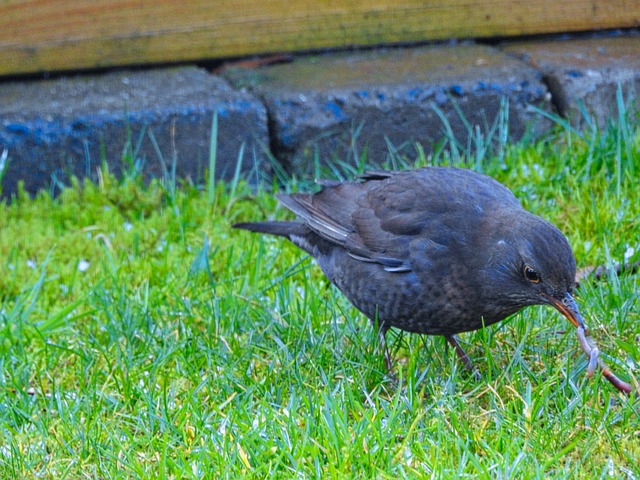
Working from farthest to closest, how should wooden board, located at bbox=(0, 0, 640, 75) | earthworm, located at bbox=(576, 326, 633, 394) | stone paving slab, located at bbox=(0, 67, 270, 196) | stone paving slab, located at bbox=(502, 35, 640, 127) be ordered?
wooden board, located at bbox=(0, 0, 640, 75) → stone paving slab, located at bbox=(502, 35, 640, 127) → stone paving slab, located at bbox=(0, 67, 270, 196) → earthworm, located at bbox=(576, 326, 633, 394)

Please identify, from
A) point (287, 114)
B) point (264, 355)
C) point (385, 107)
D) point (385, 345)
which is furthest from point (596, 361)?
point (287, 114)

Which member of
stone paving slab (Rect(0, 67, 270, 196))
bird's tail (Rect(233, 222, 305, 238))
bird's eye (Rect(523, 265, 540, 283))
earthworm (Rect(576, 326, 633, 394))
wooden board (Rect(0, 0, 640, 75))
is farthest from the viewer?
wooden board (Rect(0, 0, 640, 75))

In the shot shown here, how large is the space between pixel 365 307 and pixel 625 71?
2556 millimetres

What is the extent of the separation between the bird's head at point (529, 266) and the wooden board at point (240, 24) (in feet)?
9.25

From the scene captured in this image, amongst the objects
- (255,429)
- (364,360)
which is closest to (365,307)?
(364,360)

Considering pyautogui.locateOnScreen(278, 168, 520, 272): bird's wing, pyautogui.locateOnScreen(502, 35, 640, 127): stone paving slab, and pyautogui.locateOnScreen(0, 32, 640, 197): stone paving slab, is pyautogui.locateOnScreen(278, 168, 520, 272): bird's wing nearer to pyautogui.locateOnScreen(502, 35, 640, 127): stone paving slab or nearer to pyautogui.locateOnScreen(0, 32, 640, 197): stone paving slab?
pyautogui.locateOnScreen(0, 32, 640, 197): stone paving slab

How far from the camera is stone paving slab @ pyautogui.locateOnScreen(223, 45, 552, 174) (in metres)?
5.42

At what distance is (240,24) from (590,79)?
203cm

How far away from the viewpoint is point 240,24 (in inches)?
231

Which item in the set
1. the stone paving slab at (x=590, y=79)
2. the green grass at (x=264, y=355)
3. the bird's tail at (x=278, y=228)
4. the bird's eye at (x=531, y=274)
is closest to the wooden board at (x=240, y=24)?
the stone paving slab at (x=590, y=79)

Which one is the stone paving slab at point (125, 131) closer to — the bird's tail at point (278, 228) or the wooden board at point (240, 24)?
the wooden board at point (240, 24)

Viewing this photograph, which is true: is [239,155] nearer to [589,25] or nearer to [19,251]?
[19,251]

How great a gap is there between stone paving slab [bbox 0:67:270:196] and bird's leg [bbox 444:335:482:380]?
193 cm

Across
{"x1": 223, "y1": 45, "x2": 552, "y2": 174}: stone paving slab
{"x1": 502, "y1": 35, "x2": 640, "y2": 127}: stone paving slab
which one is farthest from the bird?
{"x1": 502, "y1": 35, "x2": 640, "y2": 127}: stone paving slab
